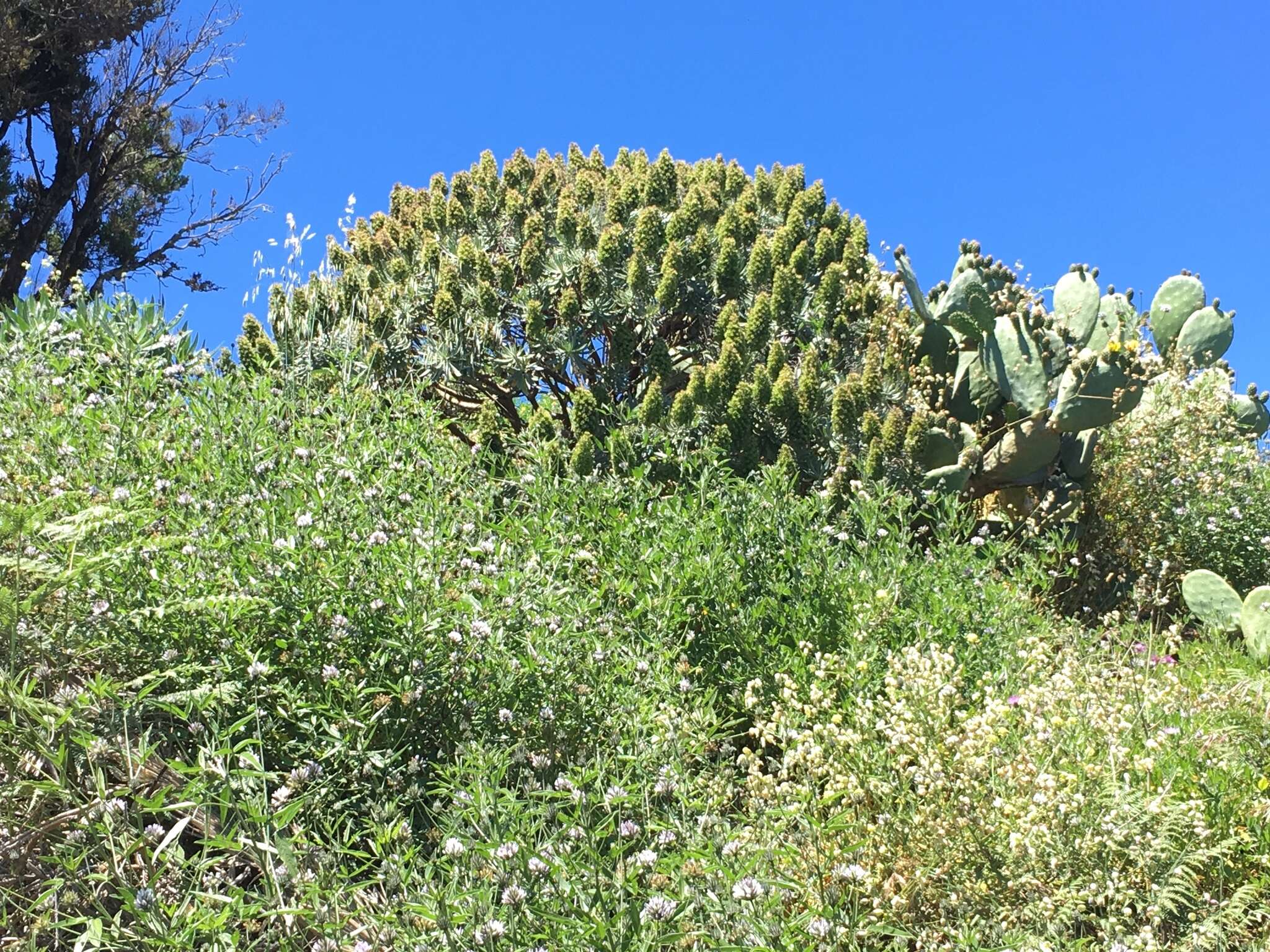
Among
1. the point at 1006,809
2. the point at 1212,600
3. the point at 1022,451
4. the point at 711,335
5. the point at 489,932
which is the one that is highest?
the point at 711,335

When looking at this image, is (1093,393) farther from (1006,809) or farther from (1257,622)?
(1006,809)

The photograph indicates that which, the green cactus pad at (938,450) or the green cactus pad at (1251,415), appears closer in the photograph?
the green cactus pad at (938,450)

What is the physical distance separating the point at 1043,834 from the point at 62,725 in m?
2.99

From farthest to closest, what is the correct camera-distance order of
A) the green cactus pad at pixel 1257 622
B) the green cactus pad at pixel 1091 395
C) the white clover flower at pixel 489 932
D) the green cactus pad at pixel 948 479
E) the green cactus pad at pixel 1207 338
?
the green cactus pad at pixel 1207 338
the green cactus pad at pixel 1091 395
the green cactus pad at pixel 948 479
the green cactus pad at pixel 1257 622
the white clover flower at pixel 489 932

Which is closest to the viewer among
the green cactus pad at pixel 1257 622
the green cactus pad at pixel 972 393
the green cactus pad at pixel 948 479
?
the green cactus pad at pixel 1257 622

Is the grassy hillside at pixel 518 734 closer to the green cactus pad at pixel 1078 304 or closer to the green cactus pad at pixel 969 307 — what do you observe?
the green cactus pad at pixel 969 307

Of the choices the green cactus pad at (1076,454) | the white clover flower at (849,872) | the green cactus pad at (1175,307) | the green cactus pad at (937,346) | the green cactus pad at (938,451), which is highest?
the green cactus pad at (1175,307)

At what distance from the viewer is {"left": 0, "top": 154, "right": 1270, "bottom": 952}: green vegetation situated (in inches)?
118

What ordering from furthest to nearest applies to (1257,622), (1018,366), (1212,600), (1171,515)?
1. (1171,515)
2. (1018,366)
3. (1212,600)
4. (1257,622)

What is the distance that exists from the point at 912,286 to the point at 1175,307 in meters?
5.42

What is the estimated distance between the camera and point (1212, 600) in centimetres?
754

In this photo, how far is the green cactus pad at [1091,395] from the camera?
770 cm

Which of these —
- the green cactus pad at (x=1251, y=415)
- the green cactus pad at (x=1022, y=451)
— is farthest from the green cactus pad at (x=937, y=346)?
the green cactus pad at (x=1251, y=415)

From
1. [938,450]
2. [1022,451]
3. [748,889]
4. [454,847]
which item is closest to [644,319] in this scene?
[938,450]
